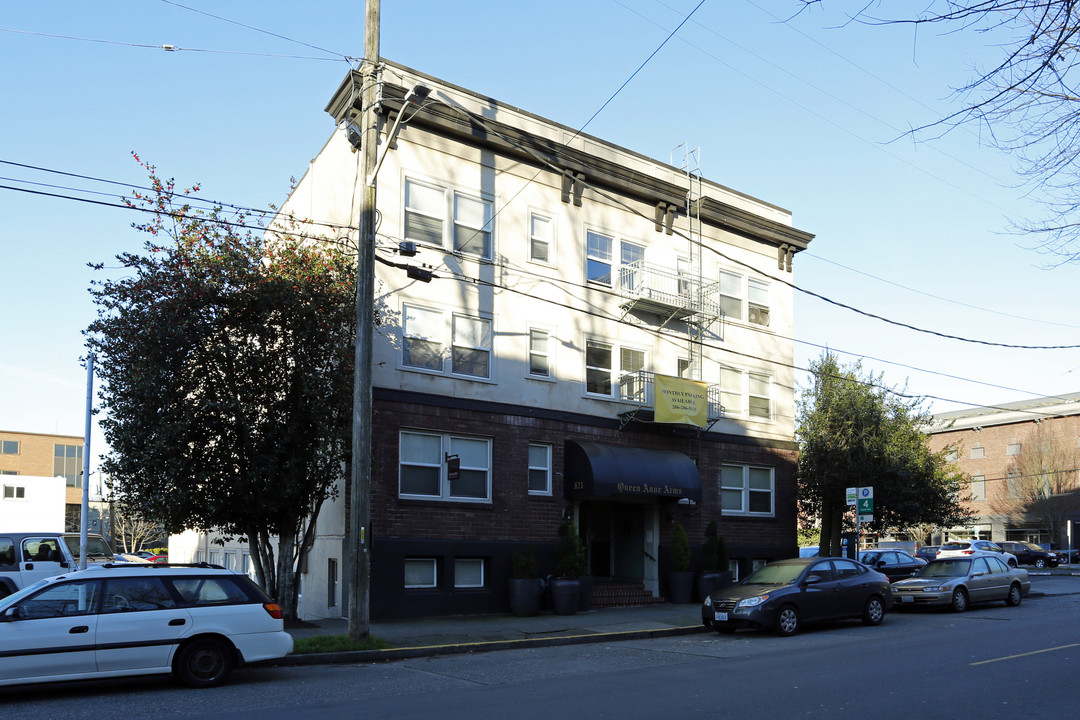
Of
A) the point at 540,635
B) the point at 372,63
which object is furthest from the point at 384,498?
the point at 372,63

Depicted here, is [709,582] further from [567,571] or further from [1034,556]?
[1034,556]

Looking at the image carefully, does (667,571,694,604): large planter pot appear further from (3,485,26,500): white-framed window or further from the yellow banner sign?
(3,485,26,500): white-framed window

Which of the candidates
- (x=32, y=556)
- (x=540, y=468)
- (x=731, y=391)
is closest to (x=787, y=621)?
(x=540, y=468)

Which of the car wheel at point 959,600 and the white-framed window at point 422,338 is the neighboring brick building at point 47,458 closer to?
the white-framed window at point 422,338

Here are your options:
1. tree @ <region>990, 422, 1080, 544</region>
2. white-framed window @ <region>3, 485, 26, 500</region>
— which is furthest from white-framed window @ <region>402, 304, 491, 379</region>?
tree @ <region>990, 422, 1080, 544</region>

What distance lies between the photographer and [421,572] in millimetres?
19984

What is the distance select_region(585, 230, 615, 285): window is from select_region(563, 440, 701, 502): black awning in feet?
14.8

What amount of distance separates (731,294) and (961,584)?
10.5 metres

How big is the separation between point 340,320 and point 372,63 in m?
4.77

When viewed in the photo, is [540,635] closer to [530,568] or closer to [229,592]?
[530,568]

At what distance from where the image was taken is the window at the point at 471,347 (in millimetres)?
21406

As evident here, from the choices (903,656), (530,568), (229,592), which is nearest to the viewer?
(229,592)

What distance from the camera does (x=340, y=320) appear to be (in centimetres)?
1748

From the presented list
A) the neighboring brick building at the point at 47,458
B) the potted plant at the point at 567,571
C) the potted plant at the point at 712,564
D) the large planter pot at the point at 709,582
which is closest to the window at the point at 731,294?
the potted plant at the point at 712,564
